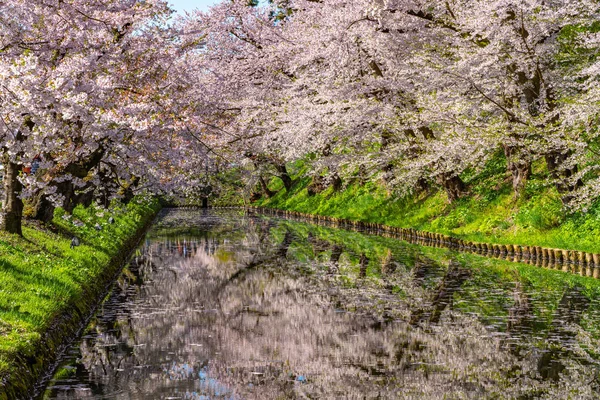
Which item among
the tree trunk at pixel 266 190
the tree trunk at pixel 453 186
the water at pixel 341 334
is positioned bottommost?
the water at pixel 341 334

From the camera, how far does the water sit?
1147 centimetres

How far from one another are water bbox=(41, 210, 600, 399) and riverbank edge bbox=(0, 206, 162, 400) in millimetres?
266

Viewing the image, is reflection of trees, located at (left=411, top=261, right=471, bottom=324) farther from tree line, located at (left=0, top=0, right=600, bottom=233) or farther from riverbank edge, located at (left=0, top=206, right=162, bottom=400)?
riverbank edge, located at (left=0, top=206, right=162, bottom=400)

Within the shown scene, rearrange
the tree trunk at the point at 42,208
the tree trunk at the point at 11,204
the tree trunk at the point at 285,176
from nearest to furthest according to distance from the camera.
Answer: the tree trunk at the point at 11,204
the tree trunk at the point at 42,208
the tree trunk at the point at 285,176

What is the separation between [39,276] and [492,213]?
2254 cm

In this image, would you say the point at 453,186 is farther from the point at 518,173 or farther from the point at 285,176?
the point at 285,176

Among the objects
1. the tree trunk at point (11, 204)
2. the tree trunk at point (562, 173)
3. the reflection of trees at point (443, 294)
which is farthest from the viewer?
the tree trunk at point (562, 173)

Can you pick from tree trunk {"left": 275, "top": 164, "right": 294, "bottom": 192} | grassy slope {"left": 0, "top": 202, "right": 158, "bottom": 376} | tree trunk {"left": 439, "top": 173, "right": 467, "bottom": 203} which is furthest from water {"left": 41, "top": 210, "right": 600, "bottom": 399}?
tree trunk {"left": 275, "top": 164, "right": 294, "bottom": 192}

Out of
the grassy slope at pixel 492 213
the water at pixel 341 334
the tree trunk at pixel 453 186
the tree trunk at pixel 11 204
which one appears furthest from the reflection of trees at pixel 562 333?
the tree trunk at pixel 453 186

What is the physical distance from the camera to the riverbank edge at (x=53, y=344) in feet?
33.5

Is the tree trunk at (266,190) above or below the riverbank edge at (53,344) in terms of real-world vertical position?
above

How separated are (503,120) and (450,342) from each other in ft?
56.1

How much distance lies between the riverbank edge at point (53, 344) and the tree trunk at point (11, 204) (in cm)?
316

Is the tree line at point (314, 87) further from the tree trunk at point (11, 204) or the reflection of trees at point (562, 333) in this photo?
the reflection of trees at point (562, 333)
